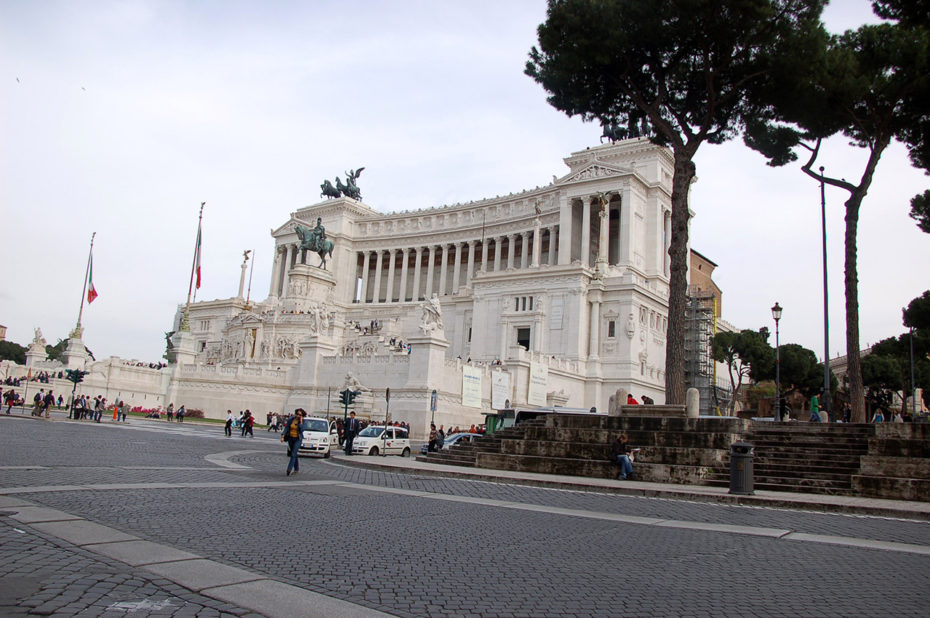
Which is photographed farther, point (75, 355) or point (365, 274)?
point (365, 274)

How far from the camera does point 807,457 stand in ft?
55.3

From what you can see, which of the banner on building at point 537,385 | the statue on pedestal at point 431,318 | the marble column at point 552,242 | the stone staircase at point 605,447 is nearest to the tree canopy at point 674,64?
the stone staircase at point 605,447

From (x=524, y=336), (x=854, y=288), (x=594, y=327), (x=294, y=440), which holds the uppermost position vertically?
(x=594, y=327)

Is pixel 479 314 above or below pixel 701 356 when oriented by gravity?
above

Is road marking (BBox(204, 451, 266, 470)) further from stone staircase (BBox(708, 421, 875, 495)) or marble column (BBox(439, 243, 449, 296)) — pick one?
marble column (BBox(439, 243, 449, 296))

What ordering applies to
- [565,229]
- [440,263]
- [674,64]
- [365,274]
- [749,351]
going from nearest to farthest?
[674,64] → [749,351] → [565,229] → [440,263] → [365,274]

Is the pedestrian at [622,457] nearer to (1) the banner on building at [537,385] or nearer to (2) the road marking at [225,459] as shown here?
(2) the road marking at [225,459]

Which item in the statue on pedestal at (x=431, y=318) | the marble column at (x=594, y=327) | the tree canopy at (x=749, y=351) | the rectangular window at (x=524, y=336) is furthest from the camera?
the tree canopy at (x=749, y=351)

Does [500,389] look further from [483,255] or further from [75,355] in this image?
[483,255]

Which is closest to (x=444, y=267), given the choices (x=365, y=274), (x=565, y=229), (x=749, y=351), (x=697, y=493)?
(x=365, y=274)

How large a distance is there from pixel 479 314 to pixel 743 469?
4257 centimetres

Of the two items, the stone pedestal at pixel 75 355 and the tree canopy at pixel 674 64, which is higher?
the tree canopy at pixel 674 64

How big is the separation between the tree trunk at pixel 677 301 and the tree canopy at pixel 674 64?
1.2 inches

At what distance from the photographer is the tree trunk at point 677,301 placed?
20406mm
